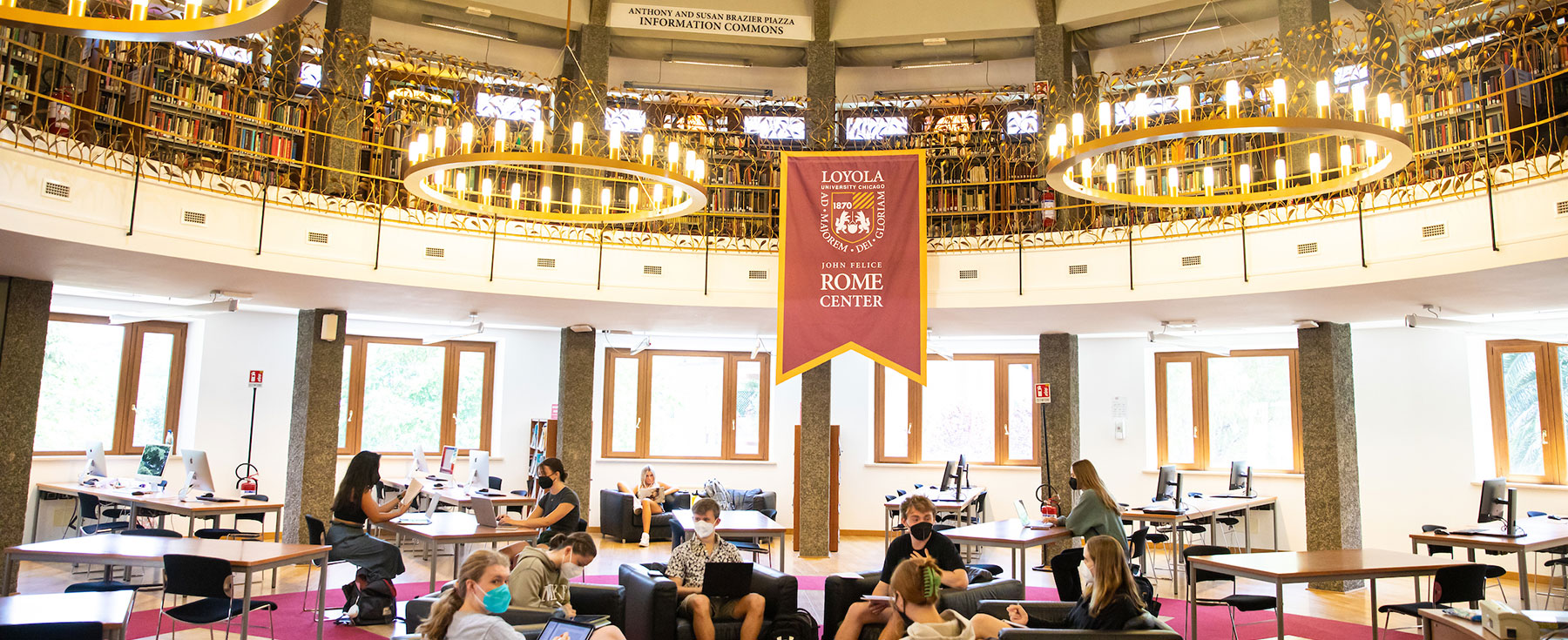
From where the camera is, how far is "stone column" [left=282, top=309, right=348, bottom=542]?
1066cm

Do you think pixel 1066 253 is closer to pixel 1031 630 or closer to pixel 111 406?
pixel 1031 630

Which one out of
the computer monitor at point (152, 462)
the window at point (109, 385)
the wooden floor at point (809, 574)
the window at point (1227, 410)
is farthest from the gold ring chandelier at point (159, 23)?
the window at point (1227, 410)

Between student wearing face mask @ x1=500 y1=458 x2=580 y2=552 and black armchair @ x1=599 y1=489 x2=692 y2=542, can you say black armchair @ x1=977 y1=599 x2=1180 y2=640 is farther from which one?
black armchair @ x1=599 y1=489 x2=692 y2=542

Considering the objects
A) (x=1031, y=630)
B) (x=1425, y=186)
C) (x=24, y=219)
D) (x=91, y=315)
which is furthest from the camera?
(x=91, y=315)

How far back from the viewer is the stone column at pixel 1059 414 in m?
11.6

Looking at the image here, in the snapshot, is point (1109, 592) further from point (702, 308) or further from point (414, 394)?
point (414, 394)

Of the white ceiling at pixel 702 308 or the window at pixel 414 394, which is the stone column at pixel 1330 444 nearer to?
the white ceiling at pixel 702 308

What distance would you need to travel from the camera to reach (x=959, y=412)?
1482 centimetres

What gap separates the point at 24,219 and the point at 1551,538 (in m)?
12.2

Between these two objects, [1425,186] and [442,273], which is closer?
[1425,186]

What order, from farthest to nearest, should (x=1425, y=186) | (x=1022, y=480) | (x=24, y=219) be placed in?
(x=1022, y=480), (x=1425, y=186), (x=24, y=219)

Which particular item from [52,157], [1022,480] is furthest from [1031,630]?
[1022,480]

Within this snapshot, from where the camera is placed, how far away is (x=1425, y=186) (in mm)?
7809

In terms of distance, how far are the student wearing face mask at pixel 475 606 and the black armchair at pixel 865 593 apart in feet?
9.36
